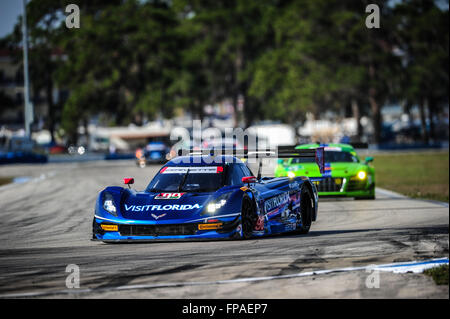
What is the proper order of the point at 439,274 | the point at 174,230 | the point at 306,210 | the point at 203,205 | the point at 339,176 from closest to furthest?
the point at 439,274
the point at 174,230
the point at 203,205
the point at 306,210
the point at 339,176

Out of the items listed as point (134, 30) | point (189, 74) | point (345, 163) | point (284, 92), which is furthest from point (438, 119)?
point (345, 163)

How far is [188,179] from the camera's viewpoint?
12875 mm

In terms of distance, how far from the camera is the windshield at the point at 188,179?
12703mm

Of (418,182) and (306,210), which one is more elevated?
(306,210)

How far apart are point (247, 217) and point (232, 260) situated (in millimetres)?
2149

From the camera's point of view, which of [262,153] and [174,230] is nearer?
[174,230]

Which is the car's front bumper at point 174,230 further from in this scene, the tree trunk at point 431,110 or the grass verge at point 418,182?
the tree trunk at point 431,110

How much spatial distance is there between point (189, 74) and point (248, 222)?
8291 centimetres

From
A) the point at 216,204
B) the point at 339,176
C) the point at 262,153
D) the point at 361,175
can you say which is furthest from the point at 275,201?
the point at 361,175

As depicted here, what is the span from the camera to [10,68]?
444 ft

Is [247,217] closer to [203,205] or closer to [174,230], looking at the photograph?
[203,205]

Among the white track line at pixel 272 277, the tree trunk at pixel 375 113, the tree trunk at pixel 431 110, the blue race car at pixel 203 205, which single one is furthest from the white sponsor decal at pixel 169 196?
the tree trunk at pixel 431 110
